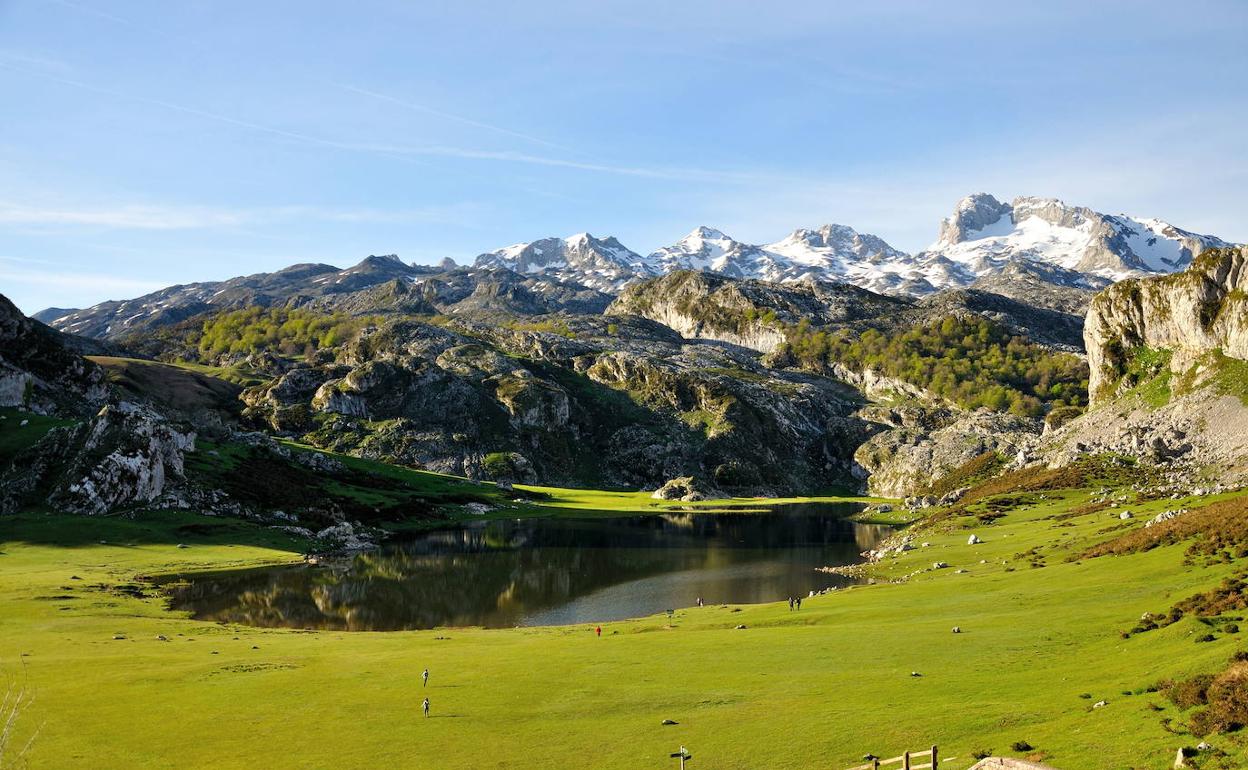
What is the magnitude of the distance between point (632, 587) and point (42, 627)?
6128cm

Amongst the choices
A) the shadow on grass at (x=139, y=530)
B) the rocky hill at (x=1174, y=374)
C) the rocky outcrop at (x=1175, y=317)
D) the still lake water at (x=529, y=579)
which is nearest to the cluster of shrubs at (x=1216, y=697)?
the still lake water at (x=529, y=579)

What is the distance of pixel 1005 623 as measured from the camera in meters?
48.1

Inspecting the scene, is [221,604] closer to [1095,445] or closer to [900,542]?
[900,542]

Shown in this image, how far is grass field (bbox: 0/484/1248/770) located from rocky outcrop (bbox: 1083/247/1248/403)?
7992 cm

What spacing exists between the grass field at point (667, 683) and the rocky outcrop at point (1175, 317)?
79.9m

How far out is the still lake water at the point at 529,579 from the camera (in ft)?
270

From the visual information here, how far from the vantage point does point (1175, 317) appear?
13562cm

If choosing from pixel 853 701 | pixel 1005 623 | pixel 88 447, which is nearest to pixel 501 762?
pixel 853 701

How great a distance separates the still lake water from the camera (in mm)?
82250

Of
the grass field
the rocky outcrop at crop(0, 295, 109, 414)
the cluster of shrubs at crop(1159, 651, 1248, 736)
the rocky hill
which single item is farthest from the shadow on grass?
the rocky hill

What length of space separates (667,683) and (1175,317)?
13599 cm

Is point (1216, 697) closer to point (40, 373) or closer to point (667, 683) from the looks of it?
point (667, 683)

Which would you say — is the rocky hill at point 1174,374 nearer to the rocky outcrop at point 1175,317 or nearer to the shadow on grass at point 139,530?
the rocky outcrop at point 1175,317

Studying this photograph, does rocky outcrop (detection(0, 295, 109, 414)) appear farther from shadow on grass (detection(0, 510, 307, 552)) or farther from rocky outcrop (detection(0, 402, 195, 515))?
shadow on grass (detection(0, 510, 307, 552))
